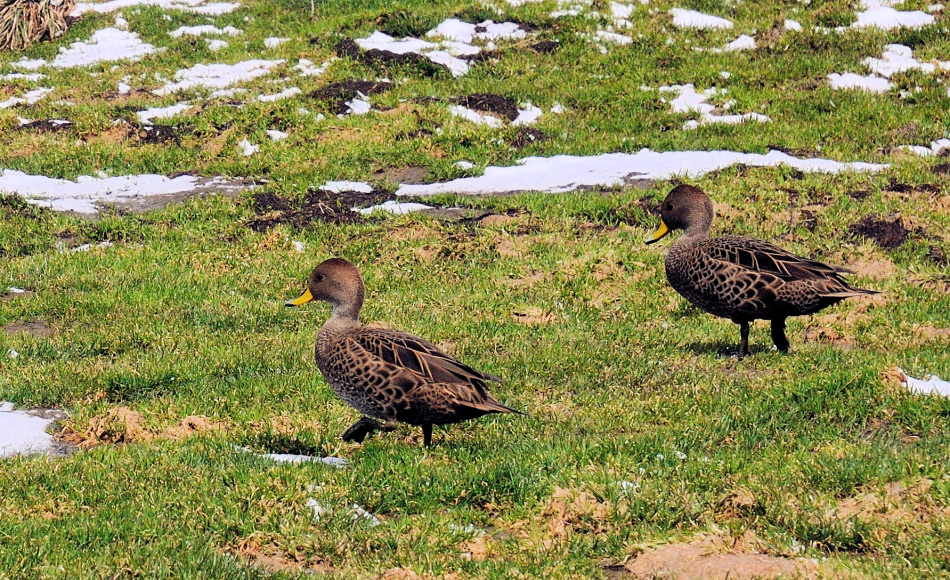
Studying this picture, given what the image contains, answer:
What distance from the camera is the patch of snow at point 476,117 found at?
17.7 m

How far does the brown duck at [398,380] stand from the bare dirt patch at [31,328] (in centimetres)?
441


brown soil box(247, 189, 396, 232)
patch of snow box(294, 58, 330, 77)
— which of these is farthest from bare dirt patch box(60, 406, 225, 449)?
patch of snow box(294, 58, 330, 77)

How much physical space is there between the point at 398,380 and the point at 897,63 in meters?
14.9

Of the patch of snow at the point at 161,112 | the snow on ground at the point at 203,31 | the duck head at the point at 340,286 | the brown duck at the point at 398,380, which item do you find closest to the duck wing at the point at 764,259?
the brown duck at the point at 398,380

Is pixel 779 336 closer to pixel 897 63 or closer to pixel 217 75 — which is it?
pixel 897 63

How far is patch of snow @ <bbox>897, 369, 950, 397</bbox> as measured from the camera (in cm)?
815

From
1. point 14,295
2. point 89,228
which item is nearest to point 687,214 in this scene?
point 14,295

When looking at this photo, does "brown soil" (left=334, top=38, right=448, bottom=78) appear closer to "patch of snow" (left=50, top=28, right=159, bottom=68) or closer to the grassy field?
the grassy field

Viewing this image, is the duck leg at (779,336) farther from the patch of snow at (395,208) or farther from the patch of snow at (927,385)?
the patch of snow at (395,208)

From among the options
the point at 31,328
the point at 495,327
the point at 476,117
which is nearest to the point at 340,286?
the point at 495,327

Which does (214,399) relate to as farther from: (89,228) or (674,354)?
(89,228)

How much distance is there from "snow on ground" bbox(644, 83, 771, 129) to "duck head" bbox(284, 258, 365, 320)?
1046 cm

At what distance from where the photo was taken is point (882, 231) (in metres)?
13.2

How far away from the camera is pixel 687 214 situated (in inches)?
404
